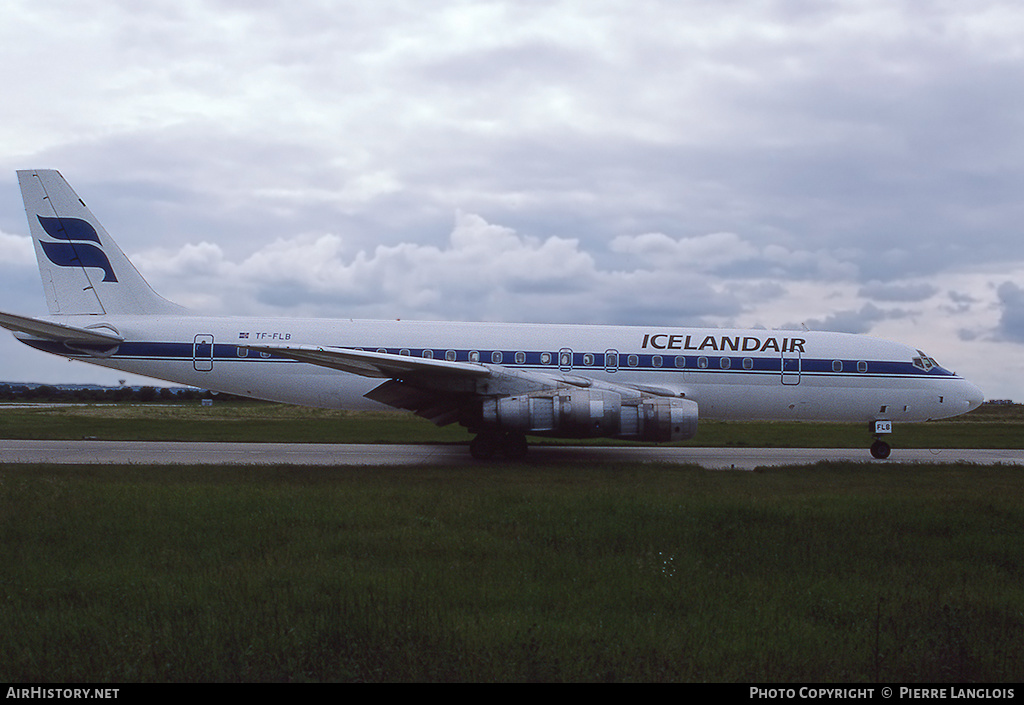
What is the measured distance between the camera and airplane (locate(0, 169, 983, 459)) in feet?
60.7

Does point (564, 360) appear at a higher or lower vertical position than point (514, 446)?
higher

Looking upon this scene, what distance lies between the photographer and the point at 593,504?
400 inches

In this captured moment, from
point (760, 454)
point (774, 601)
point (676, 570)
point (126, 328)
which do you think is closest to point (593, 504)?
point (676, 570)

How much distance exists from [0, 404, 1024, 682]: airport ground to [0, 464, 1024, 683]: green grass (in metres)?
0.03

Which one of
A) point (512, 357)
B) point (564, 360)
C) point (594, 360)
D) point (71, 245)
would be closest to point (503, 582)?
point (512, 357)

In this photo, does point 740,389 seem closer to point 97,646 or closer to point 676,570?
point 676,570

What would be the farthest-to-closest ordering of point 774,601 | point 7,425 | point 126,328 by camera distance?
point 7,425 < point 126,328 < point 774,601

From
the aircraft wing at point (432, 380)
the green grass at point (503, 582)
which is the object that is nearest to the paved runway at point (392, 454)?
the aircraft wing at point (432, 380)

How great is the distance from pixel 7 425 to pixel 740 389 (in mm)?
27048

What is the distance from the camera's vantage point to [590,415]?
15.4 meters

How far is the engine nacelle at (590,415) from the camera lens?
1545 cm

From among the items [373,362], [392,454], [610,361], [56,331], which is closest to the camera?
[373,362]

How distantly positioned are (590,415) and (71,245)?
1418 centimetres

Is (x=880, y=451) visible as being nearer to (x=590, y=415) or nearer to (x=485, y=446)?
(x=590, y=415)
